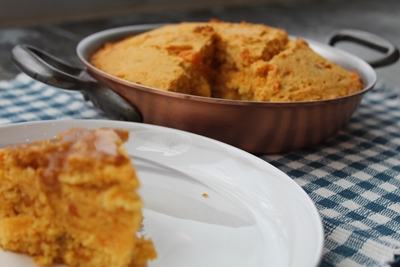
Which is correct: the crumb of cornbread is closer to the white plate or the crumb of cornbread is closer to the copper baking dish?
the white plate

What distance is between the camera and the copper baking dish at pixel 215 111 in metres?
1.23

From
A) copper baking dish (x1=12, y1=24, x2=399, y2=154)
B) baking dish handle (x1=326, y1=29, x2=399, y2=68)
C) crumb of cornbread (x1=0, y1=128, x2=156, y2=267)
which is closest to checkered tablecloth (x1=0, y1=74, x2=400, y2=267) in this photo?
copper baking dish (x1=12, y1=24, x2=399, y2=154)

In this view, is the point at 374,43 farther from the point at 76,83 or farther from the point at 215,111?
the point at 76,83

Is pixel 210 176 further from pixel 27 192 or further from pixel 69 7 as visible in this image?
pixel 69 7

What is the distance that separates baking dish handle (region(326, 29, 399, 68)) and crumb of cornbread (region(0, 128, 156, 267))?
1.29m

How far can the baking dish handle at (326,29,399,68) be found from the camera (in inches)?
69.5

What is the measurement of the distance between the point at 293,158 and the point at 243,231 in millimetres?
494

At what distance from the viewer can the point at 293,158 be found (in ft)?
4.46

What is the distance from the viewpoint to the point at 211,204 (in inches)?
39.8

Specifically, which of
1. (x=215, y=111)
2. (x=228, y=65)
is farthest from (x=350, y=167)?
(x=228, y=65)

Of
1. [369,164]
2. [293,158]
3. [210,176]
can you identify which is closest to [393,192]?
[369,164]

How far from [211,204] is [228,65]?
69 centimetres

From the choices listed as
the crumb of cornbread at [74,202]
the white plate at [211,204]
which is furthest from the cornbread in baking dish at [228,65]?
the crumb of cornbread at [74,202]

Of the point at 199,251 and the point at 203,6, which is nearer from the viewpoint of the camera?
the point at 199,251
